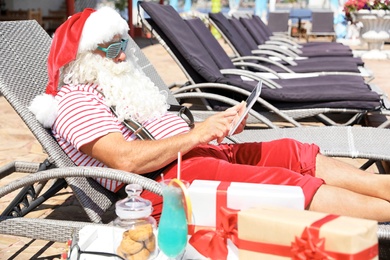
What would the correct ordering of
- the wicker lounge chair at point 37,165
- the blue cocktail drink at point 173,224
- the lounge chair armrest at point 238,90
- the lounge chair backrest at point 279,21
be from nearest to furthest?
the blue cocktail drink at point 173,224 → the wicker lounge chair at point 37,165 → the lounge chair armrest at point 238,90 → the lounge chair backrest at point 279,21

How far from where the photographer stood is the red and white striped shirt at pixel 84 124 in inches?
88.1

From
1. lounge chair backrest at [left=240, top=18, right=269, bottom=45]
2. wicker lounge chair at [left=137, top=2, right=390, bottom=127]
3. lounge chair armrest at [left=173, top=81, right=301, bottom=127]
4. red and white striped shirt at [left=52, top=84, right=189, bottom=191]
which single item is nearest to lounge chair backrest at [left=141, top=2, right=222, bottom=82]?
wicker lounge chair at [left=137, top=2, right=390, bottom=127]

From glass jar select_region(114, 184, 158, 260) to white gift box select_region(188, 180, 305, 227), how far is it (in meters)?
0.14

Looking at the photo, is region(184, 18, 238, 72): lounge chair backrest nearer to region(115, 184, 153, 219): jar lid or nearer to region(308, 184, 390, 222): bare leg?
region(308, 184, 390, 222): bare leg

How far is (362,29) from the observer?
12703 mm

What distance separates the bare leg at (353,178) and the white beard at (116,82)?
2.36ft

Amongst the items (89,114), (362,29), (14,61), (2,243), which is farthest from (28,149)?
(362,29)

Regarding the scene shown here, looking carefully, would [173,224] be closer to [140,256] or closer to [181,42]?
[140,256]

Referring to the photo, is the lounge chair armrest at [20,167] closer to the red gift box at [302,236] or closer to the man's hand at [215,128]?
the man's hand at [215,128]

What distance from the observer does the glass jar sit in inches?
67.5

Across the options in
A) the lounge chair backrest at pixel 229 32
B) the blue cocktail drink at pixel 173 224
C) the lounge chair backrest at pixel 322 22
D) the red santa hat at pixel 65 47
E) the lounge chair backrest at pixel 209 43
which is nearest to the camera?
the blue cocktail drink at pixel 173 224

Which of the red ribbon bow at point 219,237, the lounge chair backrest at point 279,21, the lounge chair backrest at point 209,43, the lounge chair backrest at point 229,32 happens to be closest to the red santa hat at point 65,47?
the red ribbon bow at point 219,237

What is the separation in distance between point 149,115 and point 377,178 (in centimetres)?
93

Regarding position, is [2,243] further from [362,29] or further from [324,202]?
[362,29]
